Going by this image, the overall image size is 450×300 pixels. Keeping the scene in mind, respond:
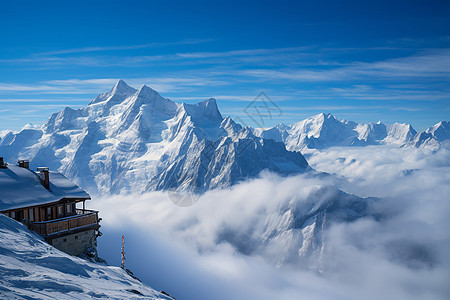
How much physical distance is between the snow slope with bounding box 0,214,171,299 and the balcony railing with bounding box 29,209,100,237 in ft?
18.1

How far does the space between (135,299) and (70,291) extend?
3.77m

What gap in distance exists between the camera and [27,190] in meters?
33.9

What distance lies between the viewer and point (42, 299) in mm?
14961

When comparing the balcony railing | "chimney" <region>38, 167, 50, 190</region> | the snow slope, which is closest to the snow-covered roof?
"chimney" <region>38, 167, 50, 190</region>

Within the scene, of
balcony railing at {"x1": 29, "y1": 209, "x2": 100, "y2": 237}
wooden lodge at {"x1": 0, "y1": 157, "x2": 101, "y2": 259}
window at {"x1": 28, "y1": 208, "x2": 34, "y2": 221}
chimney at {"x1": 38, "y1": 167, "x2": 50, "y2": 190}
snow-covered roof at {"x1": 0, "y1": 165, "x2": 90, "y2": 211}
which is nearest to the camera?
balcony railing at {"x1": 29, "y1": 209, "x2": 100, "y2": 237}

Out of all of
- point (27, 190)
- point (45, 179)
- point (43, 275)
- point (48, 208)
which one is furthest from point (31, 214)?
point (43, 275)

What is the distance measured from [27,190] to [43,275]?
1953 cm

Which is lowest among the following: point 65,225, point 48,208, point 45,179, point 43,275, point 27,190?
point 65,225

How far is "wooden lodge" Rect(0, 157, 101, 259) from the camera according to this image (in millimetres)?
31359

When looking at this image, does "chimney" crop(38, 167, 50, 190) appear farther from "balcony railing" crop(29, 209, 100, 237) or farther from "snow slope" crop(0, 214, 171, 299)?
"snow slope" crop(0, 214, 171, 299)

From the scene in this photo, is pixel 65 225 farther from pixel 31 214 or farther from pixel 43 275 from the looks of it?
pixel 43 275

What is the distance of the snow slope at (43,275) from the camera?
15.9 m

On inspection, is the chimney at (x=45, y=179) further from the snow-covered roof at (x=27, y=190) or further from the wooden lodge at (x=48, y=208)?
the snow-covered roof at (x=27, y=190)

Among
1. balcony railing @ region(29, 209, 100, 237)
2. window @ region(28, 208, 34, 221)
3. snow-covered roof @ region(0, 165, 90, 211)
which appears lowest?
balcony railing @ region(29, 209, 100, 237)
